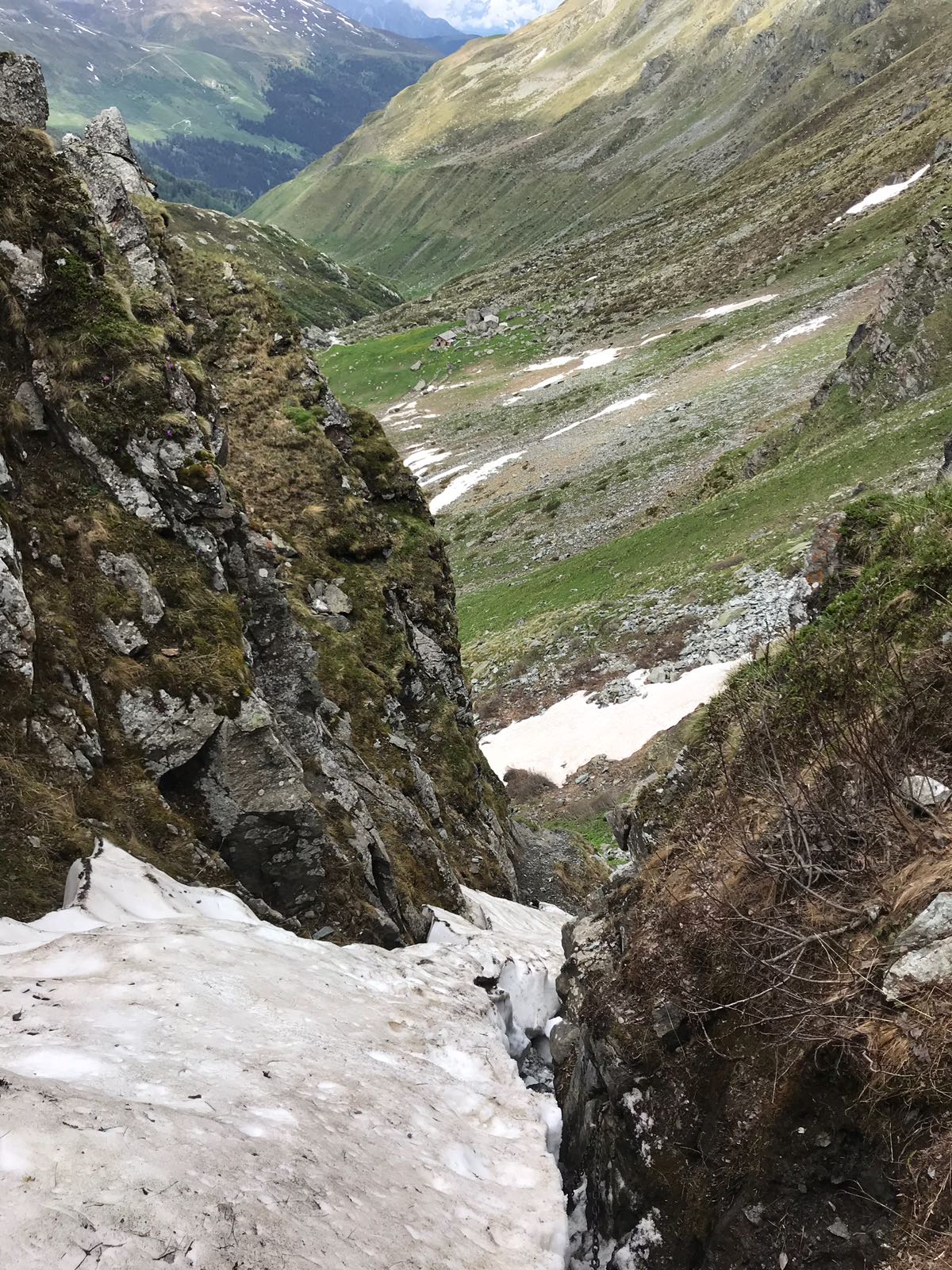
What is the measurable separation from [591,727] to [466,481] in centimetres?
3809

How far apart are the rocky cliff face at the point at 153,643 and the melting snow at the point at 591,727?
36.6 feet

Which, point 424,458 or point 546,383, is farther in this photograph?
point 546,383

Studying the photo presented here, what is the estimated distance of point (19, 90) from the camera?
542 inches

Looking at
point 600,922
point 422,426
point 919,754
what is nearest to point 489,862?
point 600,922

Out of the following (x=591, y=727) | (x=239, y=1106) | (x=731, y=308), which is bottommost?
(x=591, y=727)

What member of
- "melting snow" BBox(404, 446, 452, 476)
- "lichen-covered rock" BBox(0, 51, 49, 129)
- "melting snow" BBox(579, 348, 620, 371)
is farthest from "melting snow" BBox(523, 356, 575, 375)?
"lichen-covered rock" BBox(0, 51, 49, 129)

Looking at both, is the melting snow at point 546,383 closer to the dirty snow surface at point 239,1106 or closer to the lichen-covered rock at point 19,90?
the lichen-covered rock at point 19,90

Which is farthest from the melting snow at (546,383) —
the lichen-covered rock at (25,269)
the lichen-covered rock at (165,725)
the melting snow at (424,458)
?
the lichen-covered rock at (165,725)

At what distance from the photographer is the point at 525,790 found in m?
28.6

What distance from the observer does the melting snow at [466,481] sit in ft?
202

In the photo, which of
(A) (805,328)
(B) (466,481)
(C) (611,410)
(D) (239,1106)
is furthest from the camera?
(C) (611,410)

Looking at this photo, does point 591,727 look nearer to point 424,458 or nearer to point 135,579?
point 135,579

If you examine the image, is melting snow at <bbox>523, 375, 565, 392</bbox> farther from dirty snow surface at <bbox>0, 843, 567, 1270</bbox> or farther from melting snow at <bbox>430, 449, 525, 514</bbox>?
dirty snow surface at <bbox>0, 843, 567, 1270</bbox>

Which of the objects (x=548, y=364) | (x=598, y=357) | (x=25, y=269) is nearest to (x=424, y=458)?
(x=598, y=357)
